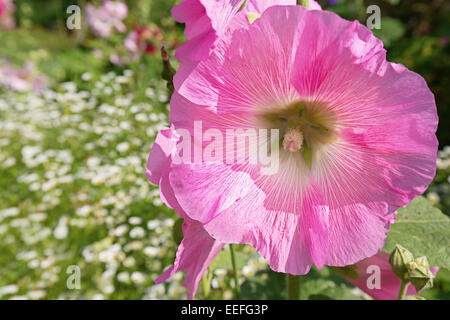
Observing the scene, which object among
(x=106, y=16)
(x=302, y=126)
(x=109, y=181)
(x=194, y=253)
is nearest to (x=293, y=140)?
(x=302, y=126)

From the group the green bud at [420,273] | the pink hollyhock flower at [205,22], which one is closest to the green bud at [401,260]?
the green bud at [420,273]

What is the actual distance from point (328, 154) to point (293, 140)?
57 millimetres

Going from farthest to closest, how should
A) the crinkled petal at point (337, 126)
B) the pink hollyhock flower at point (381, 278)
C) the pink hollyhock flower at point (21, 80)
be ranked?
the pink hollyhock flower at point (21, 80), the pink hollyhock flower at point (381, 278), the crinkled petal at point (337, 126)

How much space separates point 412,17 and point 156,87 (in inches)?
123

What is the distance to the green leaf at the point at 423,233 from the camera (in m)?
0.57

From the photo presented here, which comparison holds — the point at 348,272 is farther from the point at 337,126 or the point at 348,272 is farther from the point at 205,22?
the point at 205,22

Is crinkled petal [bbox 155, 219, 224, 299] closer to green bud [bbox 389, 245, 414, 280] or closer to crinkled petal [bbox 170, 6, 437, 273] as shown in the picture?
crinkled petal [bbox 170, 6, 437, 273]

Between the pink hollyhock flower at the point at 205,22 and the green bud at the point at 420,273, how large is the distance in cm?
43

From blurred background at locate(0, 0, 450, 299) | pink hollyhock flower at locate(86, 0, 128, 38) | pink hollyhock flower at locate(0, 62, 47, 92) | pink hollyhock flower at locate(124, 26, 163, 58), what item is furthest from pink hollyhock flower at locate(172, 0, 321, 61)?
pink hollyhock flower at locate(86, 0, 128, 38)

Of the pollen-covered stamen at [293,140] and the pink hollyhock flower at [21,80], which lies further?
the pink hollyhock flower at [21,80]

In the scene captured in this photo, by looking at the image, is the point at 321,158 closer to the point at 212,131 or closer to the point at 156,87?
the point at 212,131

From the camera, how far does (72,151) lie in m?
2.84

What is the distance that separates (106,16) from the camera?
13.5 feet

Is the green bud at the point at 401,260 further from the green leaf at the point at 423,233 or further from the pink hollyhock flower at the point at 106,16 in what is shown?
the pink hollyhock flower at the point at 106,16
